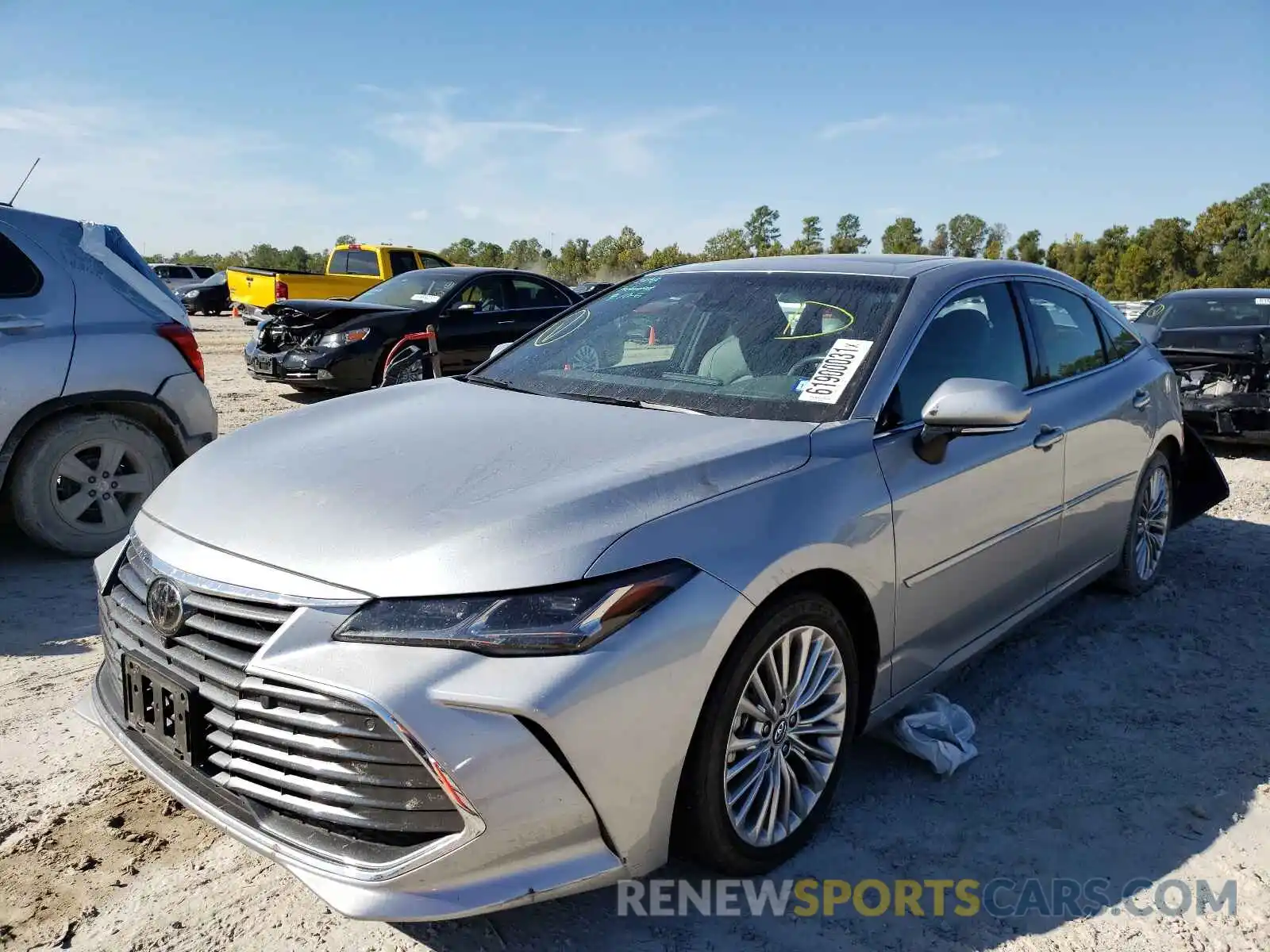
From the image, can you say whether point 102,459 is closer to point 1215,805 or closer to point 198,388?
point 198,388

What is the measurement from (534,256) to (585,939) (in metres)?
84.0

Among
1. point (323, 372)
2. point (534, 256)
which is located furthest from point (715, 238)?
point (323, 372)

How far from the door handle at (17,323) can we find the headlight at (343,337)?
217 inches

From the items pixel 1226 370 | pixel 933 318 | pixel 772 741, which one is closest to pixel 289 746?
pixel 772 741

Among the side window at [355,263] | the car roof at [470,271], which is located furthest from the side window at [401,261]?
the car roof at [470,271]

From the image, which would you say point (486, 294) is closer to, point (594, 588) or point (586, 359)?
point (586, 359)

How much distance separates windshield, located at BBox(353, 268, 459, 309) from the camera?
1098 centimetres

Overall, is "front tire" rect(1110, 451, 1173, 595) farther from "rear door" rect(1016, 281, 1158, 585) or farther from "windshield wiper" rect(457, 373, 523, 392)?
"windshield wiper" rect(457, 373, 523, 392)

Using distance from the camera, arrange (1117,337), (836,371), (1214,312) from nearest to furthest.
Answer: (836,371) → (1117,337) → (1214,312)

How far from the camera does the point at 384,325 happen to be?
34.0 feet

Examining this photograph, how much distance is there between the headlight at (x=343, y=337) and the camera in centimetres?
1018

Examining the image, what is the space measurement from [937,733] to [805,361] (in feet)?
4.32

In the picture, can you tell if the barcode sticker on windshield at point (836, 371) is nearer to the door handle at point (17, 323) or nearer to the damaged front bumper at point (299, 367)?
the door handle at point (17, 323)

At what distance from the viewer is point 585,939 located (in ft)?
7.50
